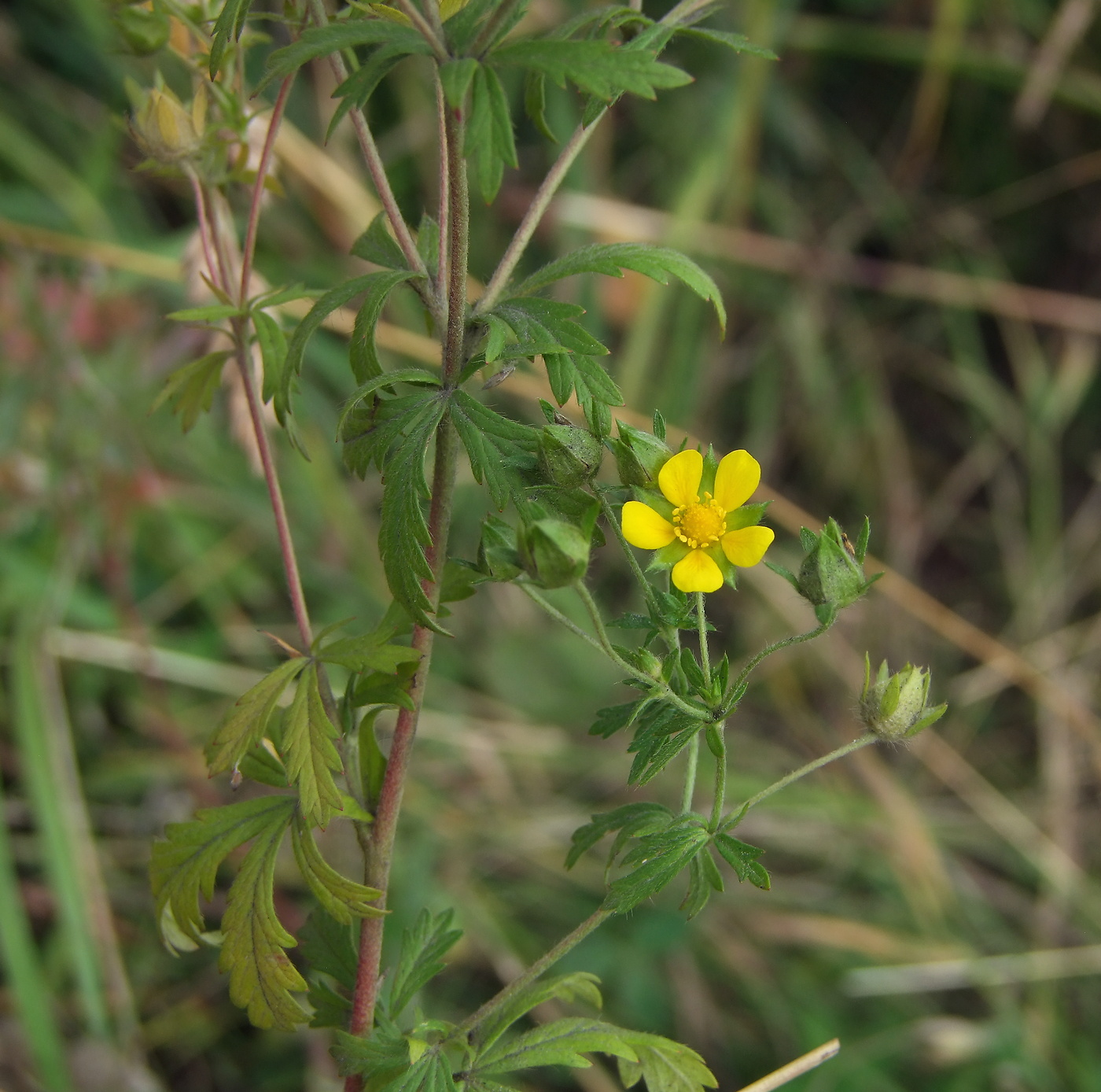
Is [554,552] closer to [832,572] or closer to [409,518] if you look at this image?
[409,518]

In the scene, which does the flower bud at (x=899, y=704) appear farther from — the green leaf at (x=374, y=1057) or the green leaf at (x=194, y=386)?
the green leaf at (x=194, y=386)

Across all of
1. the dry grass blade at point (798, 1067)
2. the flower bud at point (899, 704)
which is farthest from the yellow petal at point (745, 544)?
the dry grass blade at point (798, 1067)

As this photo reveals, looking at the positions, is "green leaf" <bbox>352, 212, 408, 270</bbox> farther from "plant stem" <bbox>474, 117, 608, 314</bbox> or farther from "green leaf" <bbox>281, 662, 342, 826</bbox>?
"green leaf" <bbox>281, 662, 342, 826</bbox>

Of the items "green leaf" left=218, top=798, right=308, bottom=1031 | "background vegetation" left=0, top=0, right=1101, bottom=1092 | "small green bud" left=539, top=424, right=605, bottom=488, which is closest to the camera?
"small green bud" left=539, top=424, right=605, bottom=488

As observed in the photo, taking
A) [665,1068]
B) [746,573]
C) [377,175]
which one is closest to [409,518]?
[377,175]

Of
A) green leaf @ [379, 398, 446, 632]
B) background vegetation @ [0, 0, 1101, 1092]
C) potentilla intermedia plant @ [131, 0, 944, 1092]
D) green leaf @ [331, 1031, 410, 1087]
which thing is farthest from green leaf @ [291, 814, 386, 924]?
background vegetation @ [0, 0, 1101, 1092]
